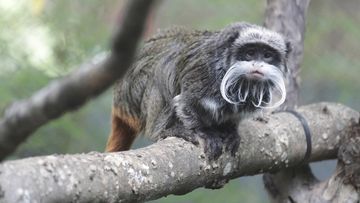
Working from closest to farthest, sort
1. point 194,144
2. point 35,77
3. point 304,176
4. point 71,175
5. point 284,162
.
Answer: point 71,175 → point 194,144 → point 284,162 → point 304,176 → point 35,77

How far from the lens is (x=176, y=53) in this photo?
11.3 feet

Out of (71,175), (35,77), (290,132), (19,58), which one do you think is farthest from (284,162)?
(19,58)

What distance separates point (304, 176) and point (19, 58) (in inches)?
87.0

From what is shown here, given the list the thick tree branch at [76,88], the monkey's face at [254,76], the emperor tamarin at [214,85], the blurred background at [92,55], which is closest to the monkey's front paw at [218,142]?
the emperor tamarin at [214,85]

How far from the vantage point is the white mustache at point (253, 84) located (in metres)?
2.98

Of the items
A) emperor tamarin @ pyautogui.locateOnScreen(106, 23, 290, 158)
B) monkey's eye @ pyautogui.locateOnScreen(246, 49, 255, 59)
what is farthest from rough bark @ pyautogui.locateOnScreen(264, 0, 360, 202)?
monkey's eye @ pyautogui.locateOnScreen(246, 49, 255, 59)

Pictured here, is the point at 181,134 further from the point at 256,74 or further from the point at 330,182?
the point at 330,182

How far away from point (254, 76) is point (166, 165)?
66 cm

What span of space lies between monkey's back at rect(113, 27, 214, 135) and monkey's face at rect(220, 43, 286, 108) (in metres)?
0.31

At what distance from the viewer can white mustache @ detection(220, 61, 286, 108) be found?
2977 mm

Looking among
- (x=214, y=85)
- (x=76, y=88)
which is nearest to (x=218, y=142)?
(x=214, y=85)

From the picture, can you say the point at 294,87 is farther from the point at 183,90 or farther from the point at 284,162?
the point at 183,90

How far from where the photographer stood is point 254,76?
9.70 feet

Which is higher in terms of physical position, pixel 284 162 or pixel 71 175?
pixel 71 175
